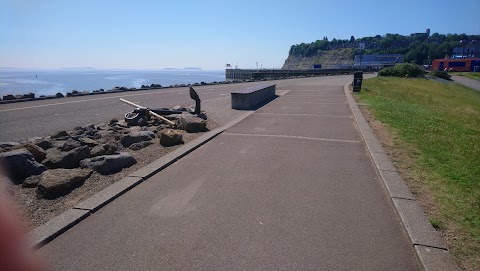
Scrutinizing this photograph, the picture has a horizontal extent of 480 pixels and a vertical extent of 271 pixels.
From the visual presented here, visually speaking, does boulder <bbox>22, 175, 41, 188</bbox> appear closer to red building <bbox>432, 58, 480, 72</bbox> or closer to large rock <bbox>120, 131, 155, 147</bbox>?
large rock <bbox>120, 131, 155, 147</bbox>

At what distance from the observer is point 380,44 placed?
188m

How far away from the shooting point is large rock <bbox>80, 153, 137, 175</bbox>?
5305 millimetres

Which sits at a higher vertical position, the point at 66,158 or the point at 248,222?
the point at 66,158

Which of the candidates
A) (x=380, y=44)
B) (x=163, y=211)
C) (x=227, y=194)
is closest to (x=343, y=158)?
(x=227, y=194)

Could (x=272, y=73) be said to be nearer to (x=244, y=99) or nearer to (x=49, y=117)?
(x=244, y=99)

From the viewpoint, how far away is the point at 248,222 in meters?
3.82

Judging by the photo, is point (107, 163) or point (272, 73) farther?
point (272, 73)

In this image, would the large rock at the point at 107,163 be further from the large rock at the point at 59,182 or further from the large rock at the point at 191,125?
the large rock at the point at 191,125

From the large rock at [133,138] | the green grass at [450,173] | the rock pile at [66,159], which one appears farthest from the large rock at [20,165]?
the green grass at [450,173]

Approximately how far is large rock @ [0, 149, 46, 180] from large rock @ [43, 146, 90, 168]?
0.26 metres

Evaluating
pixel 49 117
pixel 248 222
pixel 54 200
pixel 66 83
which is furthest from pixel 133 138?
pixel 66 83

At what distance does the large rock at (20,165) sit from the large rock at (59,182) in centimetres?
51

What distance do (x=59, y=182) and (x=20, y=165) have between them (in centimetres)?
99

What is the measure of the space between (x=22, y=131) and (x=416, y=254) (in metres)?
9.57
